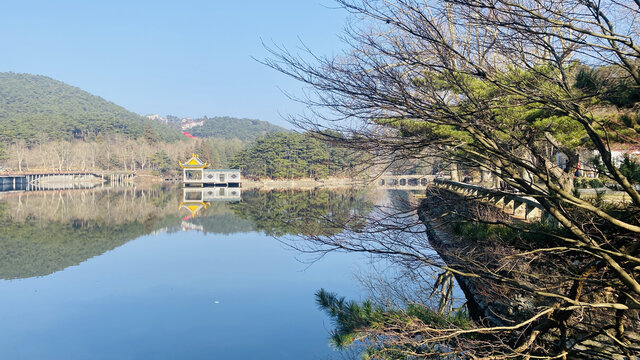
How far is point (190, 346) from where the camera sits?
7.90 metres

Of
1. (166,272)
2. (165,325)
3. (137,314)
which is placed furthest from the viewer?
(166,272)

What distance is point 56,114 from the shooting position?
86438mm

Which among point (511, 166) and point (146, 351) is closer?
point (511, 166)

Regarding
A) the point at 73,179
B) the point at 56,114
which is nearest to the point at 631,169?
the point at 73,179

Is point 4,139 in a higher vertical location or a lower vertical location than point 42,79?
lower

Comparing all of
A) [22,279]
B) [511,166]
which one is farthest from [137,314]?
[511,166]

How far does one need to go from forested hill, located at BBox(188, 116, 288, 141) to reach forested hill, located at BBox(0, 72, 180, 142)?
73.4 ft

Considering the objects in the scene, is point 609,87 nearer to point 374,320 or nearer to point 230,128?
point 374,320

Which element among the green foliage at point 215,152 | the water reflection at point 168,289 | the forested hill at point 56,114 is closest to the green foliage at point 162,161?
the green foliage at point 215,152

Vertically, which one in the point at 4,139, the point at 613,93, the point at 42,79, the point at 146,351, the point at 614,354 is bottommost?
the point at 146,351

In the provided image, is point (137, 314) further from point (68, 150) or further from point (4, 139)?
point (4, 139)

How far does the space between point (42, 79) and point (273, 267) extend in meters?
174

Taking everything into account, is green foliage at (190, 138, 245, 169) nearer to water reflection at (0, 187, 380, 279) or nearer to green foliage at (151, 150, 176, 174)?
green foliage at (151, 150, 176, 174)

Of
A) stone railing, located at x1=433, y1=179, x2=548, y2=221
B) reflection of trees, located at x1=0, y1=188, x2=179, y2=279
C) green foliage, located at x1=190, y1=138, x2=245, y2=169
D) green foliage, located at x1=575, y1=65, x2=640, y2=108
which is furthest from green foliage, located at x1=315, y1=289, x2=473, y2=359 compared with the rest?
green foliage, located at x1=190, y1=138, x2=245, y2=169
